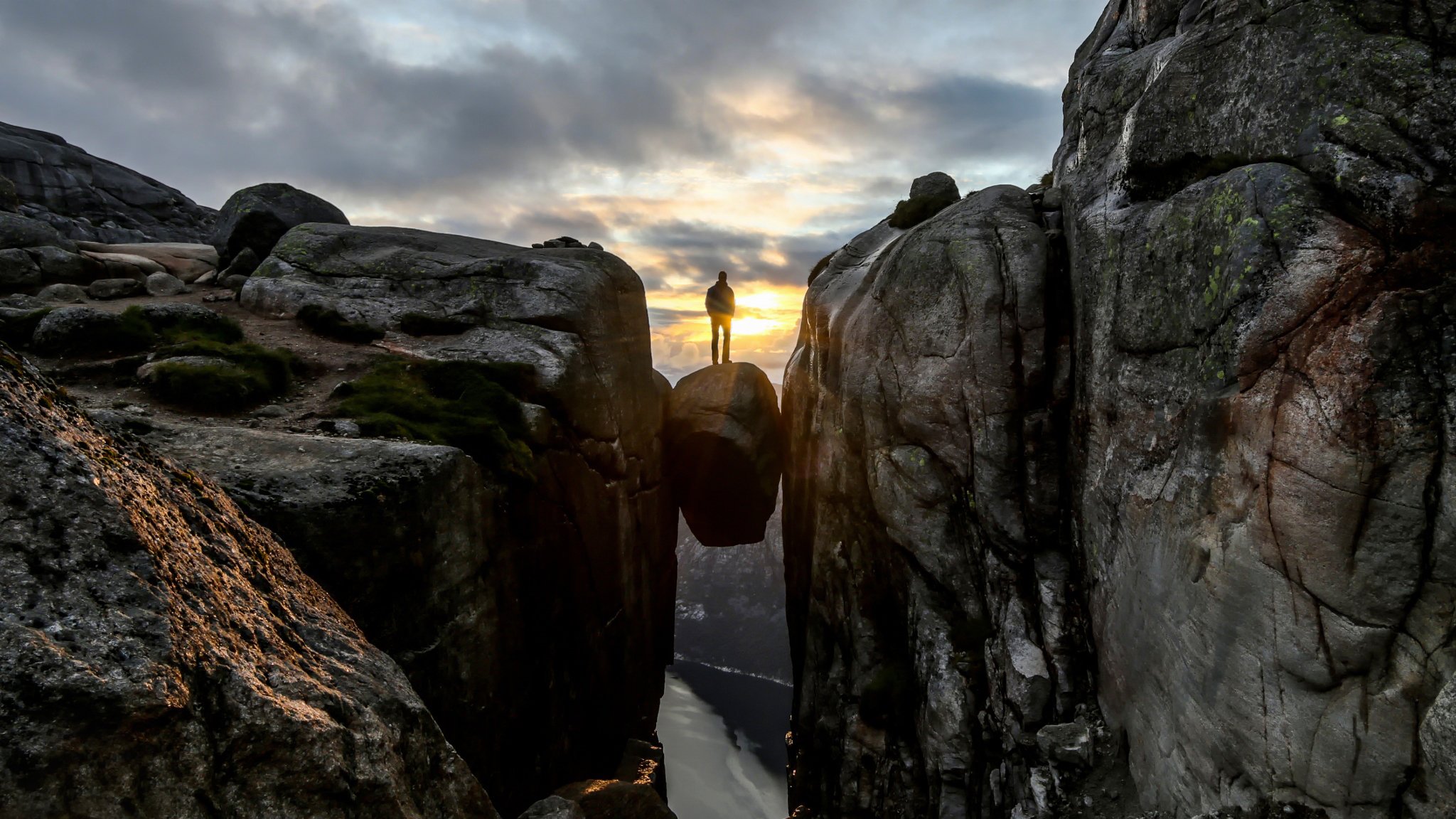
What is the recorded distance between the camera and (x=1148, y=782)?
12.6 m

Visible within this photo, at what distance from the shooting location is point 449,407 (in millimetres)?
18172

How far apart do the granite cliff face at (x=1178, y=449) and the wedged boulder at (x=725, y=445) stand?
348 inches

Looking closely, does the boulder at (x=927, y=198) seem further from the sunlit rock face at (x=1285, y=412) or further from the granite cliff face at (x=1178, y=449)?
the sunlit rock face at (x=1285, y=412)

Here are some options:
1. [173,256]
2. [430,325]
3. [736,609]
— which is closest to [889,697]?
[430,325]

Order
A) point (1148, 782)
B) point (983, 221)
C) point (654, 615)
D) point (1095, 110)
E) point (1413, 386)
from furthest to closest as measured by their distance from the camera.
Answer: point (654, 615) < point (983, 221) < point (1095, 110) < point (1148, 782) < point (1413, 386)

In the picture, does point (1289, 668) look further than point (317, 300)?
No

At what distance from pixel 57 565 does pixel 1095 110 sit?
65.1ft

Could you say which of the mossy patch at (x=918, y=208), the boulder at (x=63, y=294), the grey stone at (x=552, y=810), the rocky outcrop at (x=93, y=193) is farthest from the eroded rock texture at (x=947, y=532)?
the rocky outcrop at (x=93, y=193)

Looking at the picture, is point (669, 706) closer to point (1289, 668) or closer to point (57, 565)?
point (1289, 668)

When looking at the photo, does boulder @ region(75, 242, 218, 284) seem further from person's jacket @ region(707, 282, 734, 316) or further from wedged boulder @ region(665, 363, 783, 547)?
person's jacket @ region(707, 282, 734, 316)

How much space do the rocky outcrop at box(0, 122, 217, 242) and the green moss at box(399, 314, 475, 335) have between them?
3442 centimetres

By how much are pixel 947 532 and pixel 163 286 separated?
29.7 meters

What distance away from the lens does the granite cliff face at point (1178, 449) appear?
8.90 m

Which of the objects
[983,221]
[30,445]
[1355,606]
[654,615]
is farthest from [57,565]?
[654,615]
